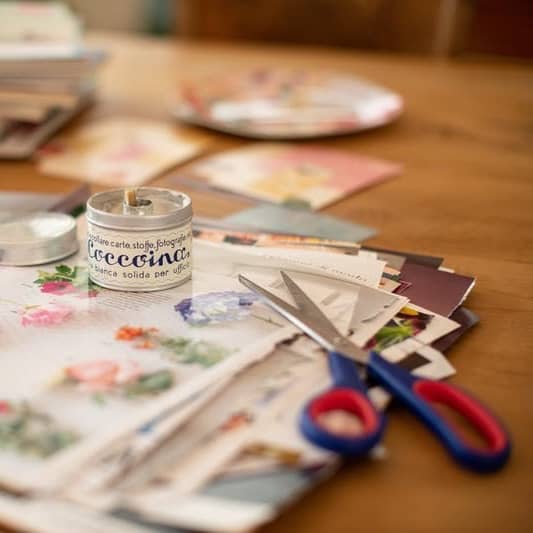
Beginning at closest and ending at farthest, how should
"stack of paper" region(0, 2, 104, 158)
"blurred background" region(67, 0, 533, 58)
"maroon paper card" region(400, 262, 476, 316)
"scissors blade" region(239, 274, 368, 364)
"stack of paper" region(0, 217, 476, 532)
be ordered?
"stack of paper" region(0, 217, 476, 532) < "scissors blade" region(239, 274, 368, 364) < "maroon paper card" region(400, 262, 476, 316) < "stack of paper" region(0, 2, 104, 158) < "blurred background" region(67, 0, 533, 58)

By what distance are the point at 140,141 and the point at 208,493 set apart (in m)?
0.81

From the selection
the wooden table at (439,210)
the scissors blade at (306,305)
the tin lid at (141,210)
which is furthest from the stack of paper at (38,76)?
the scissors blade at (306,305)

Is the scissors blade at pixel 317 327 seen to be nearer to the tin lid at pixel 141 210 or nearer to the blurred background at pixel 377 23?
the tin lid at pixel 141 210

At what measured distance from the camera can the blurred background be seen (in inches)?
77.9

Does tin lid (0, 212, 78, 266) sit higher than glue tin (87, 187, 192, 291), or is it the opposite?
glue tin (87, 187, 192, 291)

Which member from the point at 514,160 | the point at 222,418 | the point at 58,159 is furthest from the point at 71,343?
the point at 514,160

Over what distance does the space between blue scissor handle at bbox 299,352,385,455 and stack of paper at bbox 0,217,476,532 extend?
10mm

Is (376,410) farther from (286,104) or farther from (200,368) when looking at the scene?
(286,104)

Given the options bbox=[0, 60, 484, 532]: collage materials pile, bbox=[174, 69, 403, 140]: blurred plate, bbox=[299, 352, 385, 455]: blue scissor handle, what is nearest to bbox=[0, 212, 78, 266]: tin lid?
bbox=[0, 60, 484, 532]: collage materials pile

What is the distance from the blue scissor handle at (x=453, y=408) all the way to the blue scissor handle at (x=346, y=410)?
0.02 meters

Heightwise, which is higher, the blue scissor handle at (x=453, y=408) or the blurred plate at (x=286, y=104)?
→ the blurred plate at (x=286, y=104)

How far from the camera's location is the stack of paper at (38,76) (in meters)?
1.18

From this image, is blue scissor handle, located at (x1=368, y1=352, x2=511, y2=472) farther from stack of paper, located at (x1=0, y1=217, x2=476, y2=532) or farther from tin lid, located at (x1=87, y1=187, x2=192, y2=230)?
tin lid, located at (x1=87, y1=187, x2=192, y2=230)

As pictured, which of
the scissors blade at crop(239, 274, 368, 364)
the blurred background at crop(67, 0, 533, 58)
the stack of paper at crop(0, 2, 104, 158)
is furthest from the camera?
the blurred background at crop(67, 0, 533, 58)
